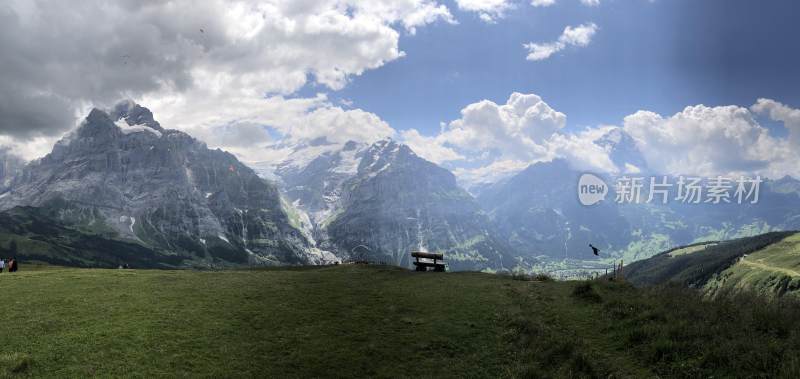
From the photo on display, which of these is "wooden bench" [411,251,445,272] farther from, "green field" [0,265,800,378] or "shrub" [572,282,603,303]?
"shrub" [572,282,603,303]

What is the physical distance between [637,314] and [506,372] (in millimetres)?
11872

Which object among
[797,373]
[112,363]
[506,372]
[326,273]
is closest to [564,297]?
[506,372]

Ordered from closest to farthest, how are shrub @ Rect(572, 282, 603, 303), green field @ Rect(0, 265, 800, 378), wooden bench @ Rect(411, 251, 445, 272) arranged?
green field @ Rect(0, 265, 800, 378) < shrub @ Rect(572, 282, 603, 303) < wooden bench @ Rect(411, 251, 445, 272)

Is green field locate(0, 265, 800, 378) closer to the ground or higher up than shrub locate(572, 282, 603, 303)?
closer to the ground

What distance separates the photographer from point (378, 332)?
30531 millimetres

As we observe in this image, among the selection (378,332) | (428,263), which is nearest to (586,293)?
(378,332)

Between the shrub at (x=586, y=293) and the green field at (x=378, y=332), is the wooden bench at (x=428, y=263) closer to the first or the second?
the green field at (x=378, y=332)

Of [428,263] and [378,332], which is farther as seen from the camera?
[428,263]

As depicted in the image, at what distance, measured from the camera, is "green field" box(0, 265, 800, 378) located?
22.8 meters

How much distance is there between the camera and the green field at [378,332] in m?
22.8

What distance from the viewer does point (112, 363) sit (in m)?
22.8

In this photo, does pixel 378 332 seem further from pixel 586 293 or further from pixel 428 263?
pixel 428 263

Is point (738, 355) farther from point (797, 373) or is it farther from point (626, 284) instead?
point (626, 284)

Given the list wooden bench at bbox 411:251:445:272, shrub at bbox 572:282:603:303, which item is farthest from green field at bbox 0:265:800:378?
wooden bench at bbox 411:251:445:272
